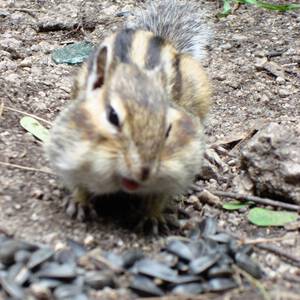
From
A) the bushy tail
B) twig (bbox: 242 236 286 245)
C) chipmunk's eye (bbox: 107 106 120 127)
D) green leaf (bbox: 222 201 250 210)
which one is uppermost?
chipmunk's eye (bbox: 107 106 120 127)

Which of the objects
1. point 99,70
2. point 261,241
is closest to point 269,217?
point 261,241

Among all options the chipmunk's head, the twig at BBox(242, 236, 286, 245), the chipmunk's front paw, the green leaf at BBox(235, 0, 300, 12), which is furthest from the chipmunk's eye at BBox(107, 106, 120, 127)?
the green leaf at BBox(235, 0, 300, 12)

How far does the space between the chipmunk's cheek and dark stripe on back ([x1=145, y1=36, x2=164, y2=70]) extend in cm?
79

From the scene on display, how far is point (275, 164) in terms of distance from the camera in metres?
3.92

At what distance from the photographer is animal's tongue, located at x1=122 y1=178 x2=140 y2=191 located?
10.1 ft

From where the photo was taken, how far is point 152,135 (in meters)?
3.03

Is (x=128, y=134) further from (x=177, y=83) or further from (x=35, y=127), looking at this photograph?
(x=35, y=127)

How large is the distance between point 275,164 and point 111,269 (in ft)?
4.26

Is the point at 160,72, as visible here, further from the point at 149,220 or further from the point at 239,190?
the point at 239,190

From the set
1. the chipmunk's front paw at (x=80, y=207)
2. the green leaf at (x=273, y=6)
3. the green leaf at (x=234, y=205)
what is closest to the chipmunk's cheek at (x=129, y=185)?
the chipmunk's front paw at (x=80, y=207)

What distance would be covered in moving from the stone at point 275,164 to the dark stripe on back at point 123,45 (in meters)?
0.89

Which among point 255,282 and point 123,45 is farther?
point 123,45

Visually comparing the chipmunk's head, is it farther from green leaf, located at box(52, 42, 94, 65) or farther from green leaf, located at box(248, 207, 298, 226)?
green leaf, located at box(52, 42, 94, 65)

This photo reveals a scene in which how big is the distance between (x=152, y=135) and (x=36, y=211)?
767 mm
